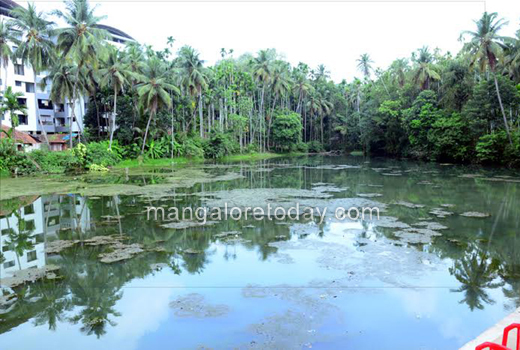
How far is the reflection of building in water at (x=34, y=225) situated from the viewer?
984cm

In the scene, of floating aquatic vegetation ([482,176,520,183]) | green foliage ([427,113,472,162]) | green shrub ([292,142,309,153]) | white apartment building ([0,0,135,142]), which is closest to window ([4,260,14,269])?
floating aquatic vegetation ([482,176,520,183])

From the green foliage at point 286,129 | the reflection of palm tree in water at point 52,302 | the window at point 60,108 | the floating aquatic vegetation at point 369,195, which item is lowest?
the reflection of palm tree in water at point 52,302

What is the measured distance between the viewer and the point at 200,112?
48.0 m

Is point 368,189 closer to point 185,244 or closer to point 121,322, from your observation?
point 185,244

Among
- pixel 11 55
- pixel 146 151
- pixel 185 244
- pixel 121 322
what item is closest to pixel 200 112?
pixel 146 151

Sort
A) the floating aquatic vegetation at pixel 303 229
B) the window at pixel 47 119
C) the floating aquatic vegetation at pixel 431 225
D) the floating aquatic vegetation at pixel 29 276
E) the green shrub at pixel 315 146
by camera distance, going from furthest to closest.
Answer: the green shrub at pixel 315 146 < the window at pixel 47 119 < the floating aquatic vegetation at pixel 431 225 < the floating aquatic vegetation at pixel 303 229 < the floating aquatic vegetation at pixel 29 276

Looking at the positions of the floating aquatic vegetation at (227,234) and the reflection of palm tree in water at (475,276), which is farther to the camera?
the floating aquatic vegetation at (227,234)

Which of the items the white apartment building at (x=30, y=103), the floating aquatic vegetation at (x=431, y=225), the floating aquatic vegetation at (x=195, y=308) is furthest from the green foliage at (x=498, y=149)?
the white apartment building at (x=30, y=103)

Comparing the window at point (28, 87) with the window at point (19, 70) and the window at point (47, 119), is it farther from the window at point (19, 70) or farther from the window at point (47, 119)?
the window at point (47, 119)

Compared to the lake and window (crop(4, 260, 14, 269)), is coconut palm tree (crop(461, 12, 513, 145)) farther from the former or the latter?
window (crop(4, 260, 14, 269))

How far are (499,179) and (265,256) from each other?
20134mm

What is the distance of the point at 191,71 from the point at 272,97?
25193mm

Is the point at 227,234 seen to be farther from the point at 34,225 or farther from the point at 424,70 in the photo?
the point at 424,70

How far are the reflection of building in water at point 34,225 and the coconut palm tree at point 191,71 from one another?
80.5ft
